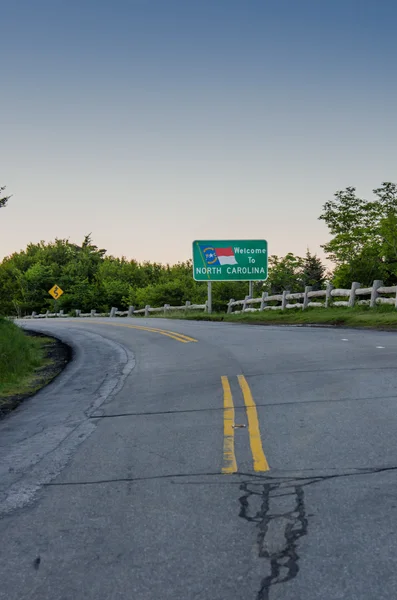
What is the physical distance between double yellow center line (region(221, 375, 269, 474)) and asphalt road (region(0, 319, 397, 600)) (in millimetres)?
25

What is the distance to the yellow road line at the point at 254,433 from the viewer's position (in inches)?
205

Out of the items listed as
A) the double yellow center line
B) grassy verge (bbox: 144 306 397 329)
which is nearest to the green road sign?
grassy verge (bbox: 144 306 397 329)

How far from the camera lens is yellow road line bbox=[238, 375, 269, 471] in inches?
205

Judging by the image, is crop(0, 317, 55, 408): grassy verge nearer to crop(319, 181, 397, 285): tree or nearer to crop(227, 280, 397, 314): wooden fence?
crop(227, 280, 397, 314): wooden fence

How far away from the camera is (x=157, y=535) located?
149 inches

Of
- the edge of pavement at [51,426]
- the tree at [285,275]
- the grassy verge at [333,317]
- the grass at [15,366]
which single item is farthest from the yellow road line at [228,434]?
the tree at [285,275]

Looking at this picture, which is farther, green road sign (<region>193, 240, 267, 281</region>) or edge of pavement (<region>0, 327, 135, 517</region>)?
green road sign (<region>193, 240, 267, 281</region>)

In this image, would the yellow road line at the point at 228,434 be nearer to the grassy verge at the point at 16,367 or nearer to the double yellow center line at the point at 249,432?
the double yellow center line at the point at 249,432

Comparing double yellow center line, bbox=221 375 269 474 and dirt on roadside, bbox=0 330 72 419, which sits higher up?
double yellow center line, bbox=221 375 269 474

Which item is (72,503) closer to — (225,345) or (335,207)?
(225,345)

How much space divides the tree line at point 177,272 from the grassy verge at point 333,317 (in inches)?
489

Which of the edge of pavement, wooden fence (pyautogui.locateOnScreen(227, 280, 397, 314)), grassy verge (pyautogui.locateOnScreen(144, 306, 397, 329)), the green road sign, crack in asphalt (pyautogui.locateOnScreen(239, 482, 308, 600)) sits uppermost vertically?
the green road sign

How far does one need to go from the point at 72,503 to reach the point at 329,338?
41.1ft

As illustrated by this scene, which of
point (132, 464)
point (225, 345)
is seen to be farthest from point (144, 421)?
point (225, 345)
